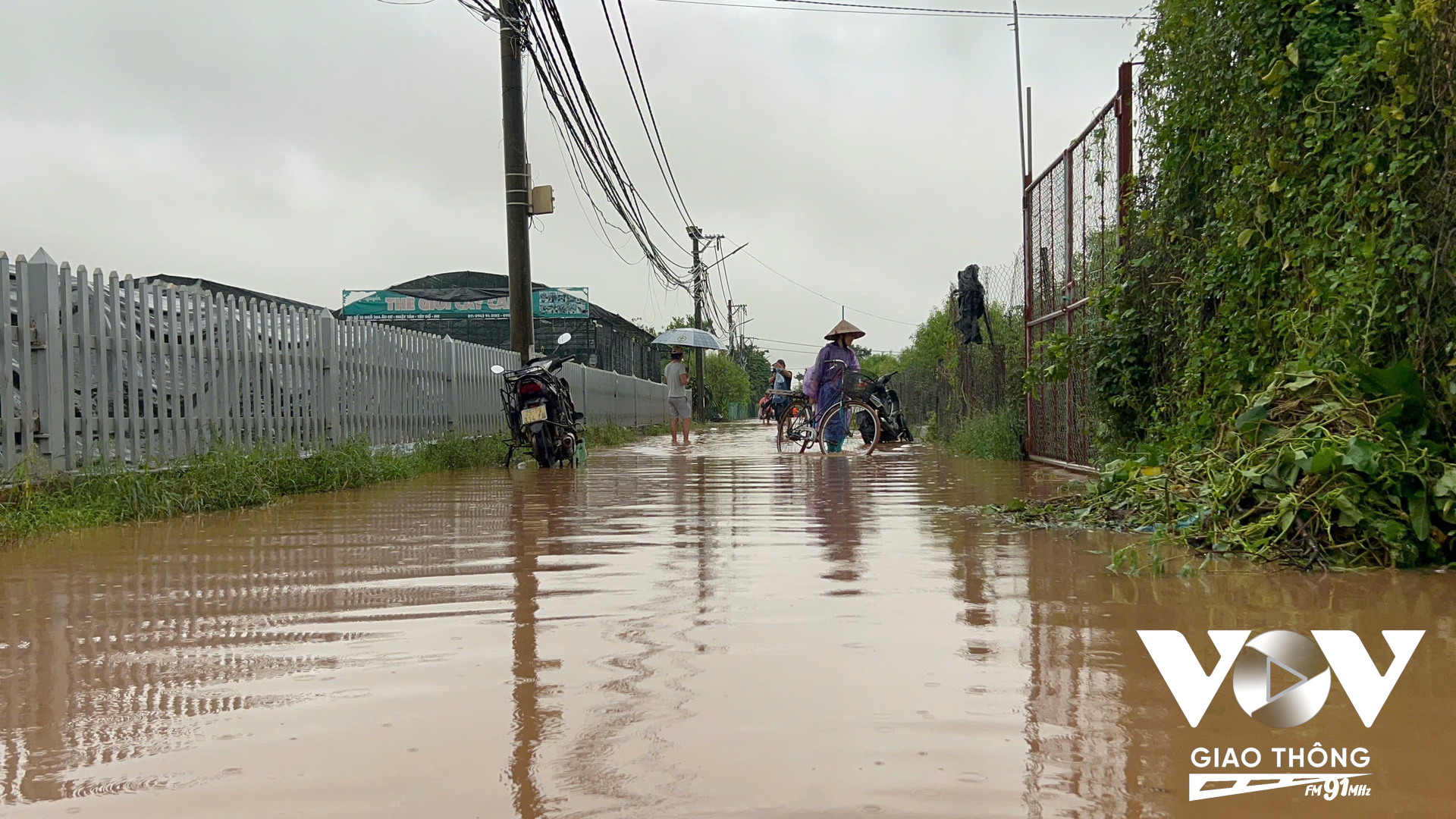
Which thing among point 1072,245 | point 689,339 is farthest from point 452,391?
point 689,339

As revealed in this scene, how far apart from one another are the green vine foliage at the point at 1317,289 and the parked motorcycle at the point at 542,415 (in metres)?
7.06

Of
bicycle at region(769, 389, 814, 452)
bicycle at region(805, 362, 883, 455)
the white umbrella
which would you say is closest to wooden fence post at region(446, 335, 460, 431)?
bicycle at region(769, 389, 814, 452)

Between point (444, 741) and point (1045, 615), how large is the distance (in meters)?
2.07

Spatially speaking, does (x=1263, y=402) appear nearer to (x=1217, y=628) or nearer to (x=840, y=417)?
(x=1217, y=628)

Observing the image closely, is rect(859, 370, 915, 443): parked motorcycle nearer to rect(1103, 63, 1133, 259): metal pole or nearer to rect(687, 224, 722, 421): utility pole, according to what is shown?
rect(1103, 63, 1133, 259): metal pole

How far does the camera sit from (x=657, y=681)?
2.99 metres

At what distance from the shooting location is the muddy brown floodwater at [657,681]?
7.27ft

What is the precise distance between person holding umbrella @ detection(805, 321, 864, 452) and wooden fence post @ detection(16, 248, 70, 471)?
8753mm

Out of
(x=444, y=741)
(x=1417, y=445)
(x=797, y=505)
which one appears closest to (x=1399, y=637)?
(x=1417, y=445)

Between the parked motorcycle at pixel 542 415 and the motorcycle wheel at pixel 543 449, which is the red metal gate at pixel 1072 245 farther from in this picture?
the motorcycle wheel at pixel 543 449

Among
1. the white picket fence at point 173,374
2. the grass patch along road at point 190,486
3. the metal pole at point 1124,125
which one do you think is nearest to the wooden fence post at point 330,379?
the white picket fence at point 173,374

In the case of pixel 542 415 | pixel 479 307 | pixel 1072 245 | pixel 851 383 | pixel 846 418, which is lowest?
pixel 846 418

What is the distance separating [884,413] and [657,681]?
15.4 meters

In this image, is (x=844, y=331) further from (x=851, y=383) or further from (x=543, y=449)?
A: (x=543, y=449)
